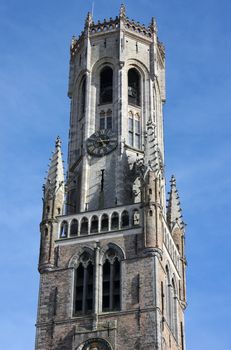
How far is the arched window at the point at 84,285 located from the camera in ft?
151

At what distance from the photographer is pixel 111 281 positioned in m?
46.4

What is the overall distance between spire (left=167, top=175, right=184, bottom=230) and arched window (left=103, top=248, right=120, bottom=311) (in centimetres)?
825

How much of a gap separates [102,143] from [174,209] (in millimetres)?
6722

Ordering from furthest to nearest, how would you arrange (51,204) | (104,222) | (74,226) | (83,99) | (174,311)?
(83,99), (51,204), (74,226), (174,311), (104,222)

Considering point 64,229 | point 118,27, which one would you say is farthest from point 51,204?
point 118,27

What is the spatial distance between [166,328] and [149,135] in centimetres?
1290

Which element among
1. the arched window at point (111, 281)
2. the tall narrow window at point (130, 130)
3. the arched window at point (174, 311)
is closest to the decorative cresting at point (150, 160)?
the tall narrow window at point (130, 130)

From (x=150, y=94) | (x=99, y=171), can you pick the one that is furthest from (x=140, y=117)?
(x=99, y=171)

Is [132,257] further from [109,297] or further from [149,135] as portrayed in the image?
[149,135]

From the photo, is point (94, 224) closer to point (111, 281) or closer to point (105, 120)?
point (111, 281)

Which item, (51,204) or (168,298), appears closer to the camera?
(168,298)

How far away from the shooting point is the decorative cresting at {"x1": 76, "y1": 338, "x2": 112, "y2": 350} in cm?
4381

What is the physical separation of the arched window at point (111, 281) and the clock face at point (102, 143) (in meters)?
8.21

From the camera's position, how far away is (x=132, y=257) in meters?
46.6
